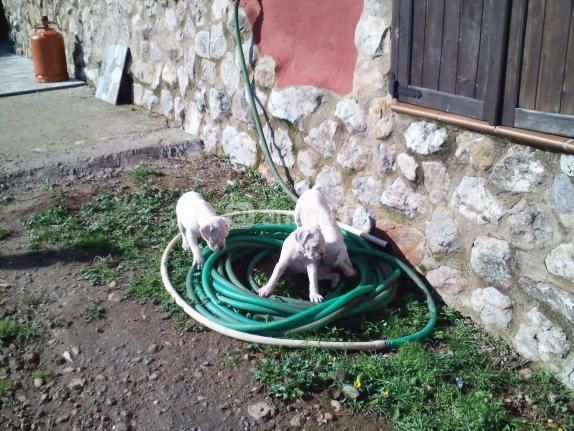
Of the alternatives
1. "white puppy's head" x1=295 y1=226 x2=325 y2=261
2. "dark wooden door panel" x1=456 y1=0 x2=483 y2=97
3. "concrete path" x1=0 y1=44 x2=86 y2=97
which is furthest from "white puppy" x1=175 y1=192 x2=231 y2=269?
"concrete path" x1=0 y1=44 x2=86 y2=97

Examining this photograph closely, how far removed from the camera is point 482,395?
2.63 metres

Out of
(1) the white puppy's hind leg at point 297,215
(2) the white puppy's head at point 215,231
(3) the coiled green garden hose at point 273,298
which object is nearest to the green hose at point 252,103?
(1) the white puppy's hind leg at point 297,215

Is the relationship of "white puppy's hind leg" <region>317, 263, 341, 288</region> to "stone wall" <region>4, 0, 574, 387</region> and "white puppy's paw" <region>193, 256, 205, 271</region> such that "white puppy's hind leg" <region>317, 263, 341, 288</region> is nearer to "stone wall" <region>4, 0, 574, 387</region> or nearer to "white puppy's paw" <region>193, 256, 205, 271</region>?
"stone wall" <region>4, 0, 574, 387</region>

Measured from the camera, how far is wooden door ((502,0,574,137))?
99.3 inches

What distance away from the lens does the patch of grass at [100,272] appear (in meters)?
3.57

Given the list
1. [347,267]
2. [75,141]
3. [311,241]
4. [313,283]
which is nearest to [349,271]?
[347,267]

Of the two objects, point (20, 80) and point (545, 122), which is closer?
point (545, 122)

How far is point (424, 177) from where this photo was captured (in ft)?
10.8

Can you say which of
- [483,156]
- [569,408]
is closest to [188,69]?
[483,156]

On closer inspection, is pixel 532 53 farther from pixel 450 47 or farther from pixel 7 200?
pixel 7 200

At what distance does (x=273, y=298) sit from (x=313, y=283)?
22 cm

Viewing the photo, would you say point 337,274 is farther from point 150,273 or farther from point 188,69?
point 188,69

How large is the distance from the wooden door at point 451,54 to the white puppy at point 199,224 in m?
1.21

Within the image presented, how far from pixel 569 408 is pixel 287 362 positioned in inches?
47.6
